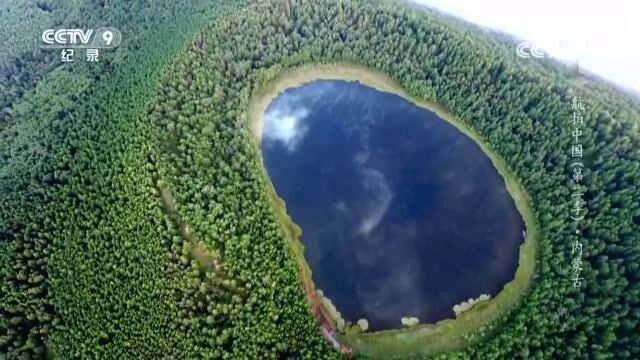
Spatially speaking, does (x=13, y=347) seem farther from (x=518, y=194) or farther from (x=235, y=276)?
(x=518, y=194)

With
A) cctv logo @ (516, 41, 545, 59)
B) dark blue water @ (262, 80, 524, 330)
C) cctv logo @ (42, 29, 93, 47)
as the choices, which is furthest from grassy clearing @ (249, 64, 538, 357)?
cctv logo @ (42, 29, 93, 47)

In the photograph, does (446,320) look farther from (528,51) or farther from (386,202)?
(528,51)

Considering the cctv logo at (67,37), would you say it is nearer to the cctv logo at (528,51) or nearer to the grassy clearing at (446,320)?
the grassy clearing at (446,320)

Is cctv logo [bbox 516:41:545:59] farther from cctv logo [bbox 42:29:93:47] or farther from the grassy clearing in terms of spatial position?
cctv logo [bbox 42:29:93:47]

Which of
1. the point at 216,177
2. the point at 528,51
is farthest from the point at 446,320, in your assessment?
the point at 528,51

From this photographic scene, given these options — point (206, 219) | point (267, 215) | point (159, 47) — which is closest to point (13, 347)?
point (206, 219)
